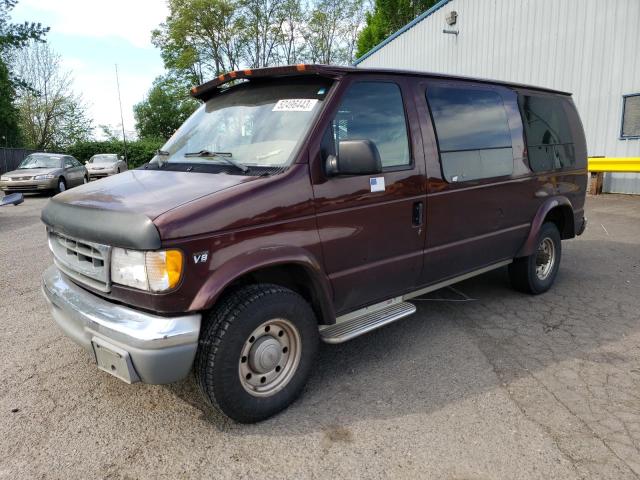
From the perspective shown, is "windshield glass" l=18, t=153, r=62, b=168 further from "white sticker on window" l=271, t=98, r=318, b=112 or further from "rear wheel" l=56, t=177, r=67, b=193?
"white sticker on window" l=271, t=98, r=318, b=112

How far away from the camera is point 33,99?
1379 inches

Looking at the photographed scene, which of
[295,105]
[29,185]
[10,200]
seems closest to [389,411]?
[295,105]

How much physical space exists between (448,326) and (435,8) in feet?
54.8

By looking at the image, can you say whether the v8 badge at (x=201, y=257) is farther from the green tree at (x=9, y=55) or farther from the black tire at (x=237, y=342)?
the green tree at (x=9, y=55)

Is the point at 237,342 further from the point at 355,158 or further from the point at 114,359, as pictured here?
the point at 355,158

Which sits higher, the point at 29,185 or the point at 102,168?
the point at 102,168

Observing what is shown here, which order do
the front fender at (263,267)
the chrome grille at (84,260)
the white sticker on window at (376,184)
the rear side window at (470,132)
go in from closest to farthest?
the front fender at (263,267)
the chrome grille at (84,260)
the white sticker on window at (376,184)
the rear side window at (470,132)

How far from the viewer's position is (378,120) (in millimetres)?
3350

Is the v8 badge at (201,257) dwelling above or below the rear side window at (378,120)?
below

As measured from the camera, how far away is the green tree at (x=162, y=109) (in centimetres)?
4834

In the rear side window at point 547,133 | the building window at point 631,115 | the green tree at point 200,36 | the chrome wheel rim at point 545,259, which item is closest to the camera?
the rear side window at point 547,133

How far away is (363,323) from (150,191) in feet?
5.40

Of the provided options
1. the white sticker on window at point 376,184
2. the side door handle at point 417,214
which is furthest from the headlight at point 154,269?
the side door handle at point 417,214

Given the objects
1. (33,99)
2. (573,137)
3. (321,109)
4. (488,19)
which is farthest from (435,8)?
(33,99)
